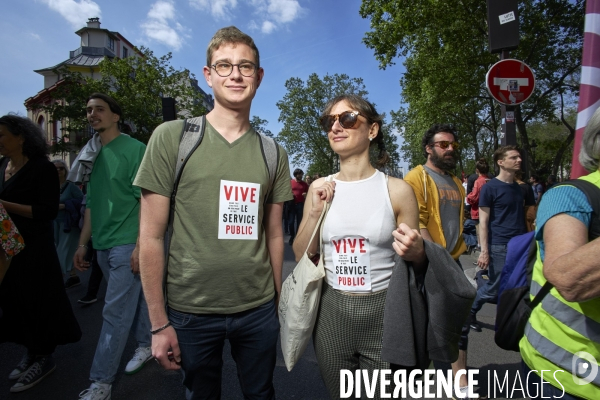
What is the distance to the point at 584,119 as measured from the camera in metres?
2.50

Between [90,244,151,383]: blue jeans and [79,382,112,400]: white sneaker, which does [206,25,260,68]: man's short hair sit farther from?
[79,382,112,400]: white sneaker

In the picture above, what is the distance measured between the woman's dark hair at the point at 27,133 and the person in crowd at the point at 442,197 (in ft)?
10.3

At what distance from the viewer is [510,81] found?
15.9 feet

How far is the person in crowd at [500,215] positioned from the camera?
13.2ft

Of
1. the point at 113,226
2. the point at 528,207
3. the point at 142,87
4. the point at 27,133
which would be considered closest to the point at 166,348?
the point at 113,226

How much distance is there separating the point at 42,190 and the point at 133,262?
1.10 metres

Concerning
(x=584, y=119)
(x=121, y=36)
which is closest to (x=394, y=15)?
(x=584, y=119)

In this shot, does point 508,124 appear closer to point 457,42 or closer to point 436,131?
point 436,131

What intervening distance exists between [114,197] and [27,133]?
98cm

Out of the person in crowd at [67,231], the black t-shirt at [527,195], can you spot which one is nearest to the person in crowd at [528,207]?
the black t-shirt at [527,195]

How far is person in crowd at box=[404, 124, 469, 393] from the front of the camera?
2.93 m

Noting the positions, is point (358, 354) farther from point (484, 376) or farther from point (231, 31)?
point (484, 376)

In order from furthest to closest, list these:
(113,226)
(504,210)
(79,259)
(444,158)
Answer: (504,210)
(444,158)
(79,259)
(113,226)

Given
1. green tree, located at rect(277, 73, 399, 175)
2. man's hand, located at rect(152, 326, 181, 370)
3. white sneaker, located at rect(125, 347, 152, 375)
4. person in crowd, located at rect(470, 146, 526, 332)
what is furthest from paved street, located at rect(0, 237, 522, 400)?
green tree, located at rect(277, 73, 399, 175)
